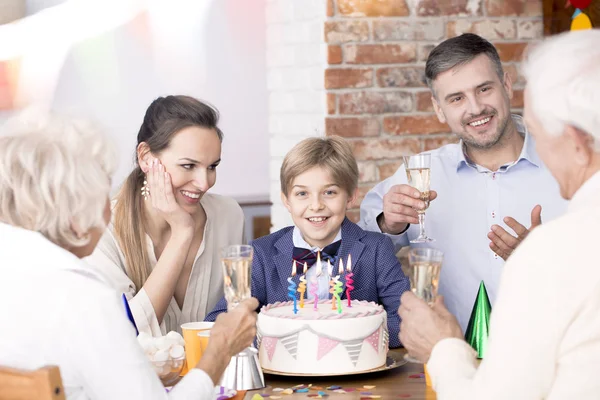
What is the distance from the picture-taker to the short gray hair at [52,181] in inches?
61.0

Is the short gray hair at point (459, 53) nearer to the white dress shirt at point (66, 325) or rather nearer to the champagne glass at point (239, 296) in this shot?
the champagne glass at point (239, 296)

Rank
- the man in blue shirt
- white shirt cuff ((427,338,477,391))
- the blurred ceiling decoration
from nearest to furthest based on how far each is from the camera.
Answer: white shirt cuff ((427,338,477,391))
the man in blue shirt
the blurred ceiling decoration

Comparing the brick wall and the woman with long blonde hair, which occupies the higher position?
the brick wall

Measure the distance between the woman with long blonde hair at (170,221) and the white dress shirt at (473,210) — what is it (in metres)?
0.63

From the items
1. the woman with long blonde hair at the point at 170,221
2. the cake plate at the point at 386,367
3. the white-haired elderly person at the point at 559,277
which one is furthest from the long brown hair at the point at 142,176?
the white-haired elderly person at the point at 559,277

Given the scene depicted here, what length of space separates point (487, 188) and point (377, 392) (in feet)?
3.96

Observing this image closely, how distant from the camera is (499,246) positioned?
2.57m

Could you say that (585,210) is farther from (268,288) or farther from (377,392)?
(268,288)

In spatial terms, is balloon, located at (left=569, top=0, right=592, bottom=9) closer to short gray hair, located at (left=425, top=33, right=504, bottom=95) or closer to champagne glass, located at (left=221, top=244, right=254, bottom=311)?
short gray hair, located at (left=425, top=33, right=504, bottom=95)

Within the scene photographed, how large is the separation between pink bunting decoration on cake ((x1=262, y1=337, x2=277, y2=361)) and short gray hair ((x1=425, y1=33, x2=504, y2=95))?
128 cm

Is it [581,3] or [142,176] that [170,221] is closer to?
[142,176]

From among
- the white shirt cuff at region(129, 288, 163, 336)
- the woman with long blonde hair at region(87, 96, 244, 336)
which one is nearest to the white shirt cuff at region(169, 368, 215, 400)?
the white shirt cuff at region(129, 288, 163, 336)

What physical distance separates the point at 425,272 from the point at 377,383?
357 mm

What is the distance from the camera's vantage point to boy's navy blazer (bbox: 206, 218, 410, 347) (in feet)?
8.58
